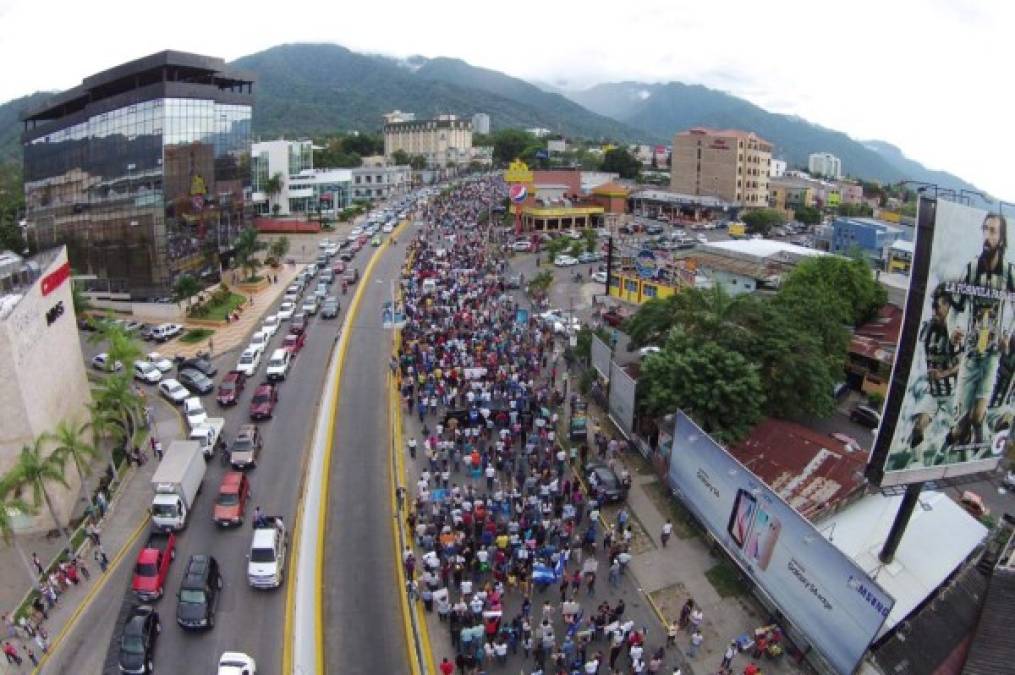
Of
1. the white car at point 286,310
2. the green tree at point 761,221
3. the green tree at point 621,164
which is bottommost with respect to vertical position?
the white car at point 286,310

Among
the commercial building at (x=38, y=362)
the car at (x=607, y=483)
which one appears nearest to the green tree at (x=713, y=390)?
the car at (x=607, y=483)

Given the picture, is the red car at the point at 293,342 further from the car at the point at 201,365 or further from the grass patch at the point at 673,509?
the grass patch at the point at 673,509

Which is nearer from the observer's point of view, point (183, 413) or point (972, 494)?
point (972, 494)

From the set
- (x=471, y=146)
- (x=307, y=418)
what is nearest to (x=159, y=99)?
(x=307, y=418)

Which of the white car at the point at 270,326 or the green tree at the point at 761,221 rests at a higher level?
the green tree at the point at 761,221

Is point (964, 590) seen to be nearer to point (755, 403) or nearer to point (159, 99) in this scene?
point (755, 403)

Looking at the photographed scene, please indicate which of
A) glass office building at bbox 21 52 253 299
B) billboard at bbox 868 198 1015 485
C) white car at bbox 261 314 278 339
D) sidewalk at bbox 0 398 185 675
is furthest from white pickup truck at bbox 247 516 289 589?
glass office building at bbox 21 52 253 299

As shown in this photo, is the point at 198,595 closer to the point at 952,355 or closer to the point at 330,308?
the point at 952,355
